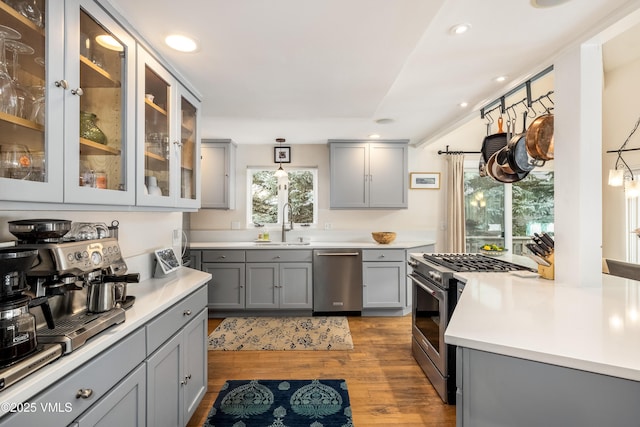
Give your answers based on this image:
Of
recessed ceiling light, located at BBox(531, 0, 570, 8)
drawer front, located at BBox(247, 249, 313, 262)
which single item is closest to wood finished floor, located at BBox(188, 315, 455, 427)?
drawer front, located at BBox(247, 249, 313, 262)

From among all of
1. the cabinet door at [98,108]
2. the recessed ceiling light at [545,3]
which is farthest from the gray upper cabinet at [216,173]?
the recessed ceiling light at [545,3]

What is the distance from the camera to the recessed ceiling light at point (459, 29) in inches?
61.2

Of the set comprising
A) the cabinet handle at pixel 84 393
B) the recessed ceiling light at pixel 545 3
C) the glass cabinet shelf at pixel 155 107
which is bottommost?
the cabinet handle at pixel 84 393

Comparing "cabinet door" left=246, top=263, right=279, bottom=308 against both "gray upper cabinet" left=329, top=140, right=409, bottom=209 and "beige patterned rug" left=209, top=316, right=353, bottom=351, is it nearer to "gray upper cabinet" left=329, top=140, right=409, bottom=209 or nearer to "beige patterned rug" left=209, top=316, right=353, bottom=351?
"beige patterned rug" left=209, top=316, right=353, bottom=351

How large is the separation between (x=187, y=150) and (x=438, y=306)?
7.10 ft

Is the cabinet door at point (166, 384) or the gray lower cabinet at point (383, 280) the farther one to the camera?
the gray lower cabinet at point (383, 280)

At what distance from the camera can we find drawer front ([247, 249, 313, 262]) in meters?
3.64

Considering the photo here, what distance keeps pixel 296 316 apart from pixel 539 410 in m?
2.93

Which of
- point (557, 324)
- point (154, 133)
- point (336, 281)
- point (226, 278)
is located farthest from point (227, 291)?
point (557, 324)

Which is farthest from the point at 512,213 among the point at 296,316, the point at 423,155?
the point at 296,316

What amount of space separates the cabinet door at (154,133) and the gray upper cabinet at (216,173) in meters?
2.06

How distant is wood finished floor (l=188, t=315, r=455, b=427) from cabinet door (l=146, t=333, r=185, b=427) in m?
0.46

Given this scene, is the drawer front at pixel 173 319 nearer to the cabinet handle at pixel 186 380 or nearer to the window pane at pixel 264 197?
the cabinet handle at pixel 186 380

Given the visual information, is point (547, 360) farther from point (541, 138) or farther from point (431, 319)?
point (541, 138)
